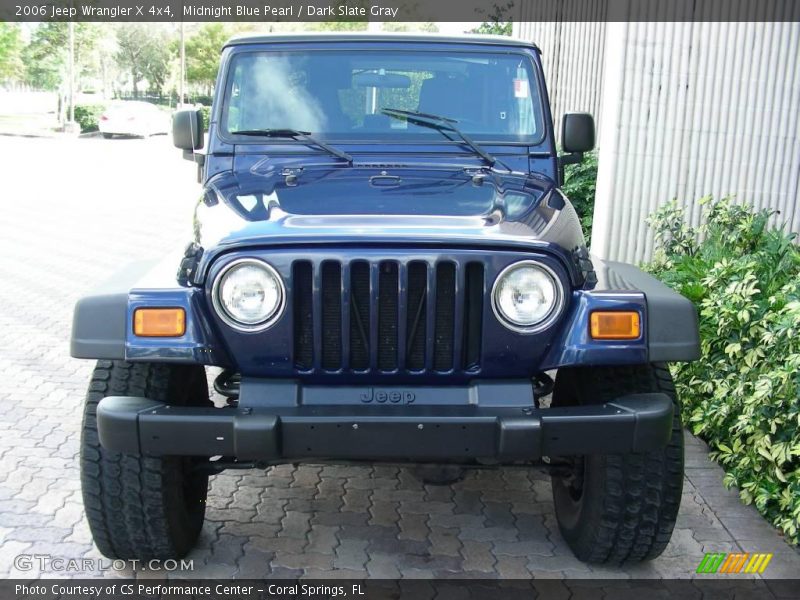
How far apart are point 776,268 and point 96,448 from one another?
3546 millimetres

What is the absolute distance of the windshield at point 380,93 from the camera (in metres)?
4.00

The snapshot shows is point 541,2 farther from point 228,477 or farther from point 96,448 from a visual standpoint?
point 96,448

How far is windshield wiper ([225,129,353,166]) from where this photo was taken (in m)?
3.81

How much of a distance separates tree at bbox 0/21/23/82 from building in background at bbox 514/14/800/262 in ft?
117

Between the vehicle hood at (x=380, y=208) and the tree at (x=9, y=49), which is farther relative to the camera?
the tree at (x=9, y=49)

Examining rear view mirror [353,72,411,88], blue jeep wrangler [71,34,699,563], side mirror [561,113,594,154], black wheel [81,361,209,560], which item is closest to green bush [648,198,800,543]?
blue jeep wrangler [71,34,699,563]

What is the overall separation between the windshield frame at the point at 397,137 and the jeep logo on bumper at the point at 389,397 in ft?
4.52

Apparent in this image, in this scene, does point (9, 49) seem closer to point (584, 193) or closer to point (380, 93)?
point (584, 193)

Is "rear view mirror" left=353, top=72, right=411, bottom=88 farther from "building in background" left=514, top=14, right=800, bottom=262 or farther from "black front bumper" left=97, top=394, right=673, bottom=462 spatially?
"building in background" left=514, top=14, right=800, bottom=262

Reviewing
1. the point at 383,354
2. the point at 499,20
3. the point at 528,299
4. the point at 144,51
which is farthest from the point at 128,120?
the point at 528,299

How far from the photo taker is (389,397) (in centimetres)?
294

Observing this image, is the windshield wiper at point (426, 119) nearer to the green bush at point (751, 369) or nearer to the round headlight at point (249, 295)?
the round headlight at point (249, 295)

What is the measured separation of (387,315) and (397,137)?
1271 mm

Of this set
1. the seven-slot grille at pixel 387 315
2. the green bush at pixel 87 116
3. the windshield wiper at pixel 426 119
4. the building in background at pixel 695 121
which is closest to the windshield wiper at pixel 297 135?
the windshield wiper at pixel 426 119
